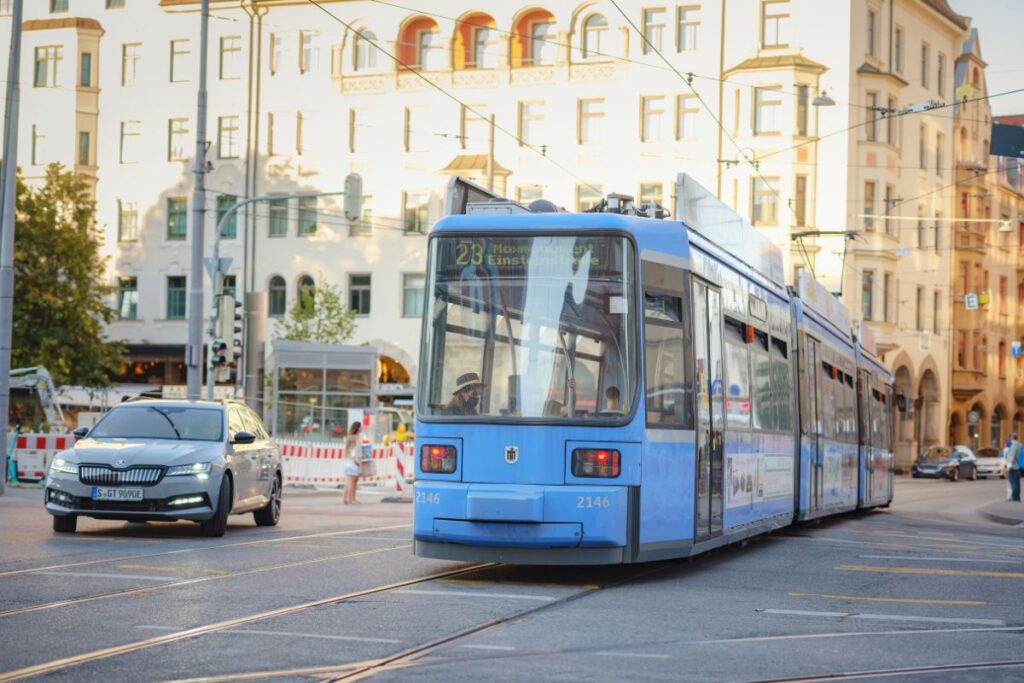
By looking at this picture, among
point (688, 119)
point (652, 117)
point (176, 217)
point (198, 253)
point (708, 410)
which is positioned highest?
point (652, 117)

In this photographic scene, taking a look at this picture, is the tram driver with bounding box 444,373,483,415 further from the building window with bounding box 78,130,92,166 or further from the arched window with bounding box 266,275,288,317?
the building window with bounding box 78,130,92,166

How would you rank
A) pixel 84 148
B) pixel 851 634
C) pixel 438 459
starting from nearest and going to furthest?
pixel 851 634 < pixel 438 459 < pixel 84 148

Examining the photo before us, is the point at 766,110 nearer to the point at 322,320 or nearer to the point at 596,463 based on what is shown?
the point at 322,320

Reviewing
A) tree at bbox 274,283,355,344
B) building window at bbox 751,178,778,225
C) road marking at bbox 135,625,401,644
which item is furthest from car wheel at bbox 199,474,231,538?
building window at bbox 751,178,778,225

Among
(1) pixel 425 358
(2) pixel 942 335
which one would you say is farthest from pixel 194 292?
(2) pixel 942 335

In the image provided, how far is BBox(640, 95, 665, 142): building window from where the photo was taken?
214 ft

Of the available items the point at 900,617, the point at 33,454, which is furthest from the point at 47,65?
the point at 900,617

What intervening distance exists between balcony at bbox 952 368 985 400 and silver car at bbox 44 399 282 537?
198ft

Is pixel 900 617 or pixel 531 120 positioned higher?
pixel 531 120

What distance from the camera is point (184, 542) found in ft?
59.5

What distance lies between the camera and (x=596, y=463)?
523 inches

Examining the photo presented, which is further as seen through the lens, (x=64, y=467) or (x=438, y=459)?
(x=64, y=467)

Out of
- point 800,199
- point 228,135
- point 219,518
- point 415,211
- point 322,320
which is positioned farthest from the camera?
point 228,135

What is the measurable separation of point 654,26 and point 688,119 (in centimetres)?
370
